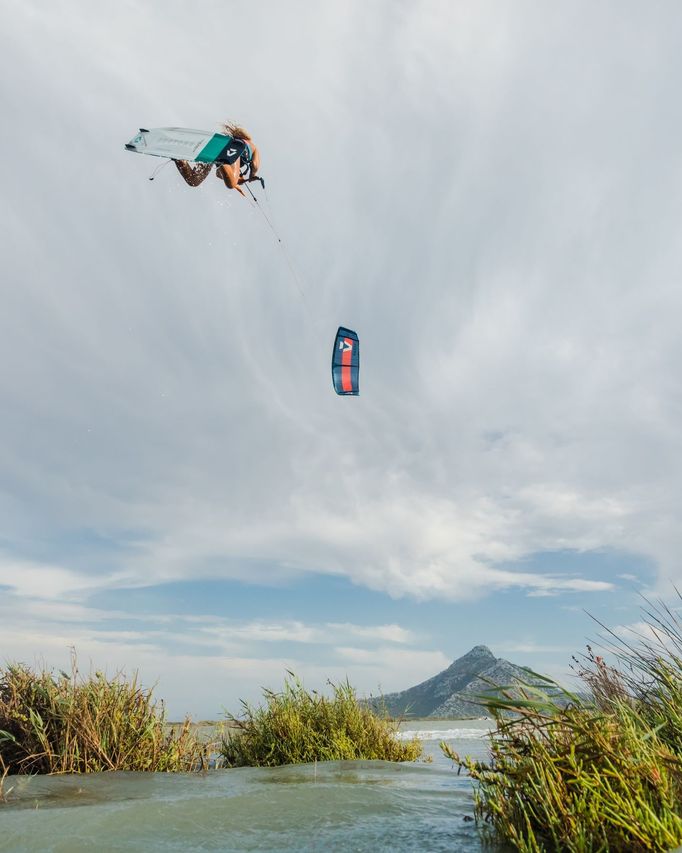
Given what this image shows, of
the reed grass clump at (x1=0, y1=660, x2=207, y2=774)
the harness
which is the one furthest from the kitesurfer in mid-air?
the reed grass clump at (x1=0, y1=660, x2=207, y2=774)

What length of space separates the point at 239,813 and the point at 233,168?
35.6ft

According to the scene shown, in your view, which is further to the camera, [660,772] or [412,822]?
[412,822]

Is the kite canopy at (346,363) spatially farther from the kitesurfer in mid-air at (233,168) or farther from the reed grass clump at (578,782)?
the reed grass clump at (578,782)

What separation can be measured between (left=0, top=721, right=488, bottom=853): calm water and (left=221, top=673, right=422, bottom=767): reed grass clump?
1489mm

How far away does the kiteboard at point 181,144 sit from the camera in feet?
36.2

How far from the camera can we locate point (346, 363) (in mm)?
15555

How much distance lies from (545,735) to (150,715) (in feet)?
25.3

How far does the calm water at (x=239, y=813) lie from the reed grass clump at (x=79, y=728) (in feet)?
1.23

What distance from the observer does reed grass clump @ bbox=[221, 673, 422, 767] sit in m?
11.5

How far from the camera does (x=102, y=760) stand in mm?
9570

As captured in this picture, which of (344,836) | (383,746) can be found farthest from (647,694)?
(383,746)

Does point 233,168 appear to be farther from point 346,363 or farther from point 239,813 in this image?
point 239,813

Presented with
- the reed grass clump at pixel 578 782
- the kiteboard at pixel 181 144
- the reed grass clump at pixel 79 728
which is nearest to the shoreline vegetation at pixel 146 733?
the reed grass clump at pixel 79 728

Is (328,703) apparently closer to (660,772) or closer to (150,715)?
(150,715)
